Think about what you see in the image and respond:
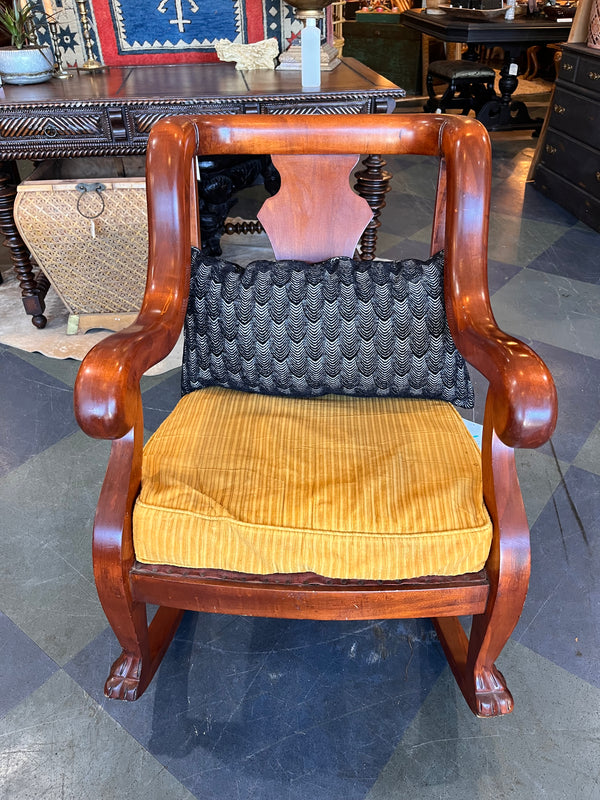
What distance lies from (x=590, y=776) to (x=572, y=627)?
0.30 metres

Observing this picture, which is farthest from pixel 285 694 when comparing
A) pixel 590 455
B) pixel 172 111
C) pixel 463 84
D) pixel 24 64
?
pixel 463 84

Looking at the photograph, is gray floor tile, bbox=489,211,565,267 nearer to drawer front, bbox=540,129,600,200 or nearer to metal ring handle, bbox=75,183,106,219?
drawer front, bbox=540,129,600,200

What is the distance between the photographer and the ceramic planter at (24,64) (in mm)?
2091

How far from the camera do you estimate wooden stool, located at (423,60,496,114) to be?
186 inches

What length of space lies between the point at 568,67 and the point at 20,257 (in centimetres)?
309

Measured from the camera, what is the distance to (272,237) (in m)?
1.18

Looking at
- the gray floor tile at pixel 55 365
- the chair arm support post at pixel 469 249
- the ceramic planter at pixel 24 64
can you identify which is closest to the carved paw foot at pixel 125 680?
the chair arm support post at pixel 469 249

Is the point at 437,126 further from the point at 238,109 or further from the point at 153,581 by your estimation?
the point at 238,109

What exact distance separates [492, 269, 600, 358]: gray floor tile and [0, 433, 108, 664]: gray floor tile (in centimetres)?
165

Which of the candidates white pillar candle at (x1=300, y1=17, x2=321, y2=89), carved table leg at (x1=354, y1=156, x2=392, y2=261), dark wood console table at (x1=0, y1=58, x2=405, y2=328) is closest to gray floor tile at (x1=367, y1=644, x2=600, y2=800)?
carved table leg at (x1=354, y1=156, x2=392, y2=261)

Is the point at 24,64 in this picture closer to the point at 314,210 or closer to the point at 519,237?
the point at 314,210

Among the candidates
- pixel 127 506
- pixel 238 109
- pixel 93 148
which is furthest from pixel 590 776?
pixel 93 148

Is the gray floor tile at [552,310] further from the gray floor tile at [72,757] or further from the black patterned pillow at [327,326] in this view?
the gray floor tile at [72,757]

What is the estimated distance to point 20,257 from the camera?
7.35 ft
